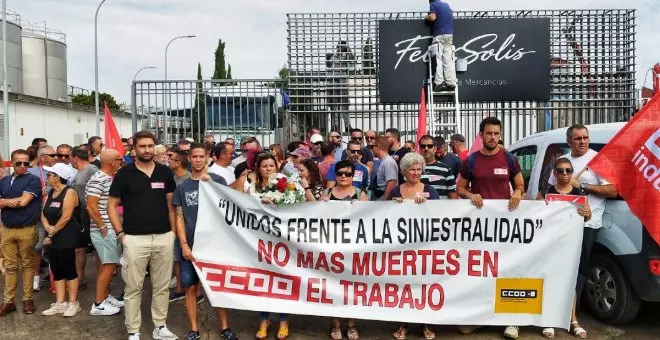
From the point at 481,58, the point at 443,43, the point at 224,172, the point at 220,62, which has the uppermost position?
the point at 220,62

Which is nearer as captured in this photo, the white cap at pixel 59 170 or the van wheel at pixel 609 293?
the van wheel at pixel 609 293

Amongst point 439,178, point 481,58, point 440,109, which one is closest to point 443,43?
point 481,58

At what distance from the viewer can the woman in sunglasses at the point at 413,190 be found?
16.0ft

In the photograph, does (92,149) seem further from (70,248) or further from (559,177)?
(559,177)

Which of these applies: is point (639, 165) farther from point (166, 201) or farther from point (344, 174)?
point (166, 201)

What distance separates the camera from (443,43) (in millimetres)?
12016

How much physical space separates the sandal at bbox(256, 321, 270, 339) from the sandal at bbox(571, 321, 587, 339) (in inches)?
107

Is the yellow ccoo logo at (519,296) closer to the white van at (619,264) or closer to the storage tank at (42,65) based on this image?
the white van at (619,264)

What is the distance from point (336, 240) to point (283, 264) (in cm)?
52

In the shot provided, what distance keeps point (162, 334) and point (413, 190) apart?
2548 millimetres

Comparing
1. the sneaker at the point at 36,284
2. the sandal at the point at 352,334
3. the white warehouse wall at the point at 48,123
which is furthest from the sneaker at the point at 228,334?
the white warehouse wall at the point at 48,123

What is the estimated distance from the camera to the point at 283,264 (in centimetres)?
501

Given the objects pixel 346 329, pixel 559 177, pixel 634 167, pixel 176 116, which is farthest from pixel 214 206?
pixel 176 116

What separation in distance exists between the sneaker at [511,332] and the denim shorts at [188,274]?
2.76 meters
